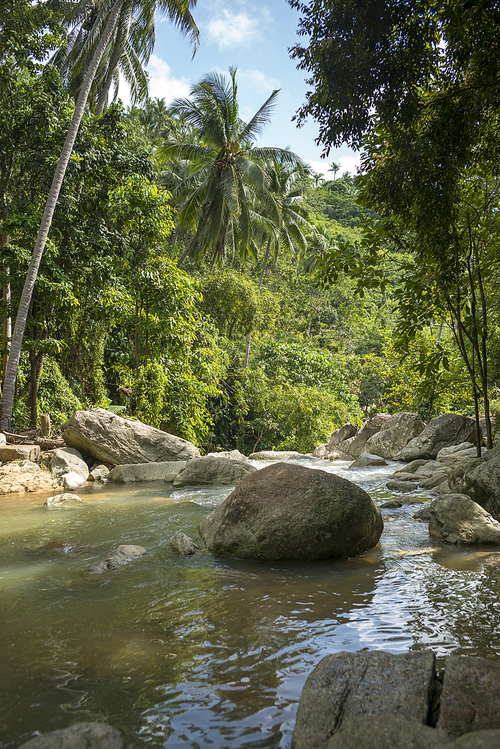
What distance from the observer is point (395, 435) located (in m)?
14.9

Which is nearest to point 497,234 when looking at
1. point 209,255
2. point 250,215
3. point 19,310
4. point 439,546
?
point 439,546

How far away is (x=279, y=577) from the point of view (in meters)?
4.05

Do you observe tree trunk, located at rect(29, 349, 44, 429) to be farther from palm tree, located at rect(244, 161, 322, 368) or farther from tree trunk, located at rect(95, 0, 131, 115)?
palm tree, located at rect(244, 161, 322, 368)

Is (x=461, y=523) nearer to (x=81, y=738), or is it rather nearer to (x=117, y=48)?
(x=81, y=738)

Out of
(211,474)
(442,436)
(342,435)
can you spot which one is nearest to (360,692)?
(211,474)

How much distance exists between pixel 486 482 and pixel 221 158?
1779 cm

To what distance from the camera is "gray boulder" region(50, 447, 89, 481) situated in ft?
32.4

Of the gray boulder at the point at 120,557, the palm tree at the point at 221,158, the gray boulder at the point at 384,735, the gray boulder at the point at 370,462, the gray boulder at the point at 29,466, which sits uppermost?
the palm tree at the point at 221,158

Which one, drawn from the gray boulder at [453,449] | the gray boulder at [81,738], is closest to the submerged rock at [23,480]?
the gray boulder at [81,738]

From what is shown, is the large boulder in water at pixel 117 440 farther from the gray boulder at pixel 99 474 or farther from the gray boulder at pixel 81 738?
the gray boulder at pixel 81 738

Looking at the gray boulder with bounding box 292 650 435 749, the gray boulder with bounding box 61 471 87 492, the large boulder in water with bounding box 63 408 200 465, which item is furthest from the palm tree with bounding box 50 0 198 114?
the gray boulder with bounding box 292 650 435 749

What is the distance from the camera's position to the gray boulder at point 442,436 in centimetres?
1244

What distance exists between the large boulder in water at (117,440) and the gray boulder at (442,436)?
19.3 feet

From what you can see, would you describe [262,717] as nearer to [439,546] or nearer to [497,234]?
[439,546]
